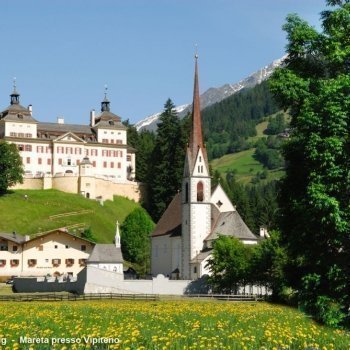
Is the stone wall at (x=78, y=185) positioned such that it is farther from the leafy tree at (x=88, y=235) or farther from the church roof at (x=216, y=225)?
the church roof at (x=216, y=225)

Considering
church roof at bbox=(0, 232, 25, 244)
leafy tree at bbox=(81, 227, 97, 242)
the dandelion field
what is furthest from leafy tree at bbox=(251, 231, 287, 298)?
leafy tree at bbox=(81, 227, 97, 242)

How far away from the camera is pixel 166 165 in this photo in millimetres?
115625

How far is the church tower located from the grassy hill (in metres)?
21.9

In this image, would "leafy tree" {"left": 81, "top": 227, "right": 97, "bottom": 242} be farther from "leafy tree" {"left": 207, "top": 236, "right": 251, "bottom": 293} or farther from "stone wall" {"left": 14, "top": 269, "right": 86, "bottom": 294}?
"leafy tree" {"left": 207, "top": 236, "right": 251, "bottom": 293}

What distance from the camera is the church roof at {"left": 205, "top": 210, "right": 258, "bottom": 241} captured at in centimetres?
7931

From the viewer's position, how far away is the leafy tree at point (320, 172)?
23.2 m

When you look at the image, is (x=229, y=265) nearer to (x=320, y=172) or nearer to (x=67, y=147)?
(x=320, y=172)

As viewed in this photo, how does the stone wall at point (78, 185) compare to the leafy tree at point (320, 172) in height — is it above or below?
above

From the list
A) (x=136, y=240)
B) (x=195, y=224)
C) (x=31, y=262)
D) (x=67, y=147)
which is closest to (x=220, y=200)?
(x=195, y=224)

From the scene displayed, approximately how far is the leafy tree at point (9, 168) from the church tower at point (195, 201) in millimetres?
38705

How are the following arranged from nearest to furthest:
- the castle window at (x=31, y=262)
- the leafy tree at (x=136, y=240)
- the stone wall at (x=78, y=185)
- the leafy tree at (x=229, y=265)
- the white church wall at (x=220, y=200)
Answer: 1. the leafy tree at (x=229, y=265)
2. the white church wall at (x=220, y=200)
3. the castle window at (x=31, y=262)
4. the leafy tree at (x=136, y=240)
5. the stone wall at (x=78, y=185)

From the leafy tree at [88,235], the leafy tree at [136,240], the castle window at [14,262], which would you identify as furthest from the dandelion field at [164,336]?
the leafy tree at [88,235]

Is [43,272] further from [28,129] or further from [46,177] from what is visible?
[28,129]

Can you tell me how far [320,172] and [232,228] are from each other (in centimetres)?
5670
